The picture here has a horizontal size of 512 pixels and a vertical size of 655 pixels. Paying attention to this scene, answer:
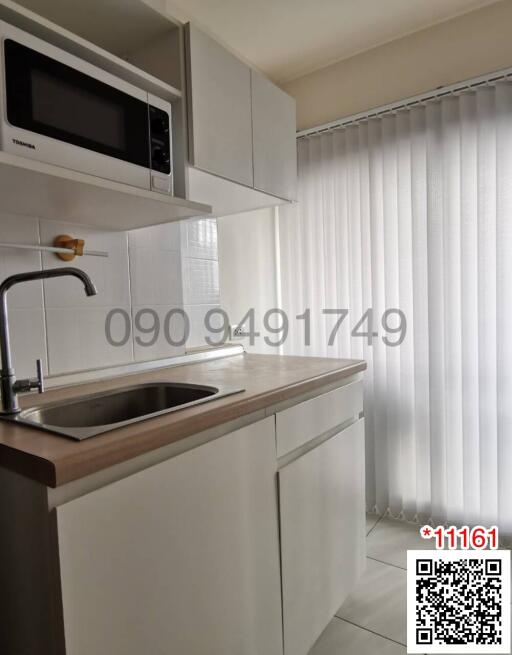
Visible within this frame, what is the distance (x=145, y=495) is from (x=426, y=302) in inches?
67.1

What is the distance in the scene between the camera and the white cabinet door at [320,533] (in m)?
1.27

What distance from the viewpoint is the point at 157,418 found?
3.04ft

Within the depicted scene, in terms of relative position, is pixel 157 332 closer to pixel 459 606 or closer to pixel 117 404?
pixel 117 404

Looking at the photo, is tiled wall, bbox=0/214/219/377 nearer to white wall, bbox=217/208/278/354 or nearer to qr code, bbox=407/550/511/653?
white wall, bbox=217/208/278/354

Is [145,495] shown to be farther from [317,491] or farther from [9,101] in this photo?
[9,101]

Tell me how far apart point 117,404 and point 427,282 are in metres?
1.54

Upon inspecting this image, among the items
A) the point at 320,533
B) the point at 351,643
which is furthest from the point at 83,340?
the point at 351,643

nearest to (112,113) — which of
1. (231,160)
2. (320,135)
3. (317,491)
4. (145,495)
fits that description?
(231,160)

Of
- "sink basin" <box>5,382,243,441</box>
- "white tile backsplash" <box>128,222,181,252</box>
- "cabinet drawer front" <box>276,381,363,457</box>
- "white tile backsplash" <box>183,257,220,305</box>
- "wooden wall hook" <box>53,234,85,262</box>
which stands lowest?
"cabinet drawer front" <box>276,381,363,457</box>

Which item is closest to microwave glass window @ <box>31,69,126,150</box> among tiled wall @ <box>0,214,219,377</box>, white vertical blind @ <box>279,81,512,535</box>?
tiled wall @ <box>0,214,219,377</box>

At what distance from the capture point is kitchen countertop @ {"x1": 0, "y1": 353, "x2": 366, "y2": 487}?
727mm

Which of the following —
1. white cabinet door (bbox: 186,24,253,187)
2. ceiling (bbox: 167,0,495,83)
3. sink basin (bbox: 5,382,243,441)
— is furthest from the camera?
ceiling (bbox: 167,0,495,83)

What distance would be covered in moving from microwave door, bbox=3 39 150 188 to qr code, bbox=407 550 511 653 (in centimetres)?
176
